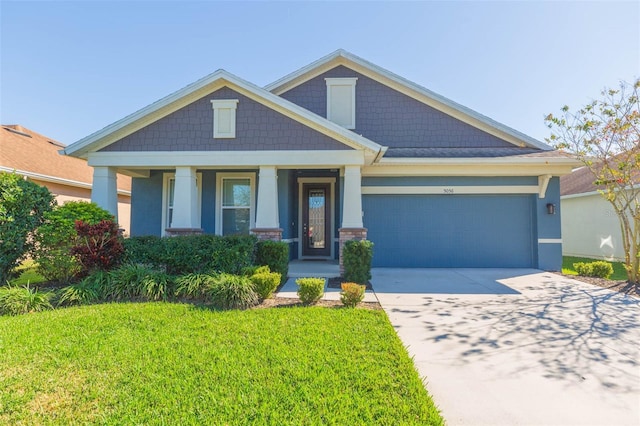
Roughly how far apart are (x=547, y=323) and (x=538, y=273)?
16.4ft

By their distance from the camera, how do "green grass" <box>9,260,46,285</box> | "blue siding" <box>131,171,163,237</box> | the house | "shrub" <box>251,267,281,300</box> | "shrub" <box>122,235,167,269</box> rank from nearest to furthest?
1. "shrub" <box>251,267,281,300</box>
2. "shrub" <box>122,235,167,269</box>
3. "green grass" <box>9,260,46,285</box>
4. "blue siding" <box>131,171,163,237</box>
5. the house

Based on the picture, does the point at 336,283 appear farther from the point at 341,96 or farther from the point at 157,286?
the point at 341,96

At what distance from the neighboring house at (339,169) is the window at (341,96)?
4cm

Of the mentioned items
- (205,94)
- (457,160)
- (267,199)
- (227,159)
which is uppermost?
(205,94)

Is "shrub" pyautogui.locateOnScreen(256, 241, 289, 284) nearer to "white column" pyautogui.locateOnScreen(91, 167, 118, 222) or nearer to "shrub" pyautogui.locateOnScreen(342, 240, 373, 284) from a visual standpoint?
"shrub" pyautogui.locateOnScreen(342, 240, 373, 284)

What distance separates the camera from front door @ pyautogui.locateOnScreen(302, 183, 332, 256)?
1149 centimetres

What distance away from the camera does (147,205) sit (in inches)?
407

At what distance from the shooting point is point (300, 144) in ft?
26.4

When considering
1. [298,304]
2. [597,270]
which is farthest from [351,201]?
[597,270]

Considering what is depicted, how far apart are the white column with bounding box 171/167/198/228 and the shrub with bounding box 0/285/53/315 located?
316 centimetres

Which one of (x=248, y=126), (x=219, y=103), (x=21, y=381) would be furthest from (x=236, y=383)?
(x=219, y=103)

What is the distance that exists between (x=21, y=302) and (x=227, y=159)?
191 inches

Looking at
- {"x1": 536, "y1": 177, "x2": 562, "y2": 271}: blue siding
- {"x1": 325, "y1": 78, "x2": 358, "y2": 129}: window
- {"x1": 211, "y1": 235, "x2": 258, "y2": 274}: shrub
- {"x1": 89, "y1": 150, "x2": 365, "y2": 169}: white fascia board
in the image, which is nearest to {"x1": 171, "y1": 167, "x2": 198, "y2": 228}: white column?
{"x1": 89, "y1": 150, "x2": 365, "y2": 169}: white fascia board

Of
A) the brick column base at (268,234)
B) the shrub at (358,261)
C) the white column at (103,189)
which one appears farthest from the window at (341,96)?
the white column at (103,189)
